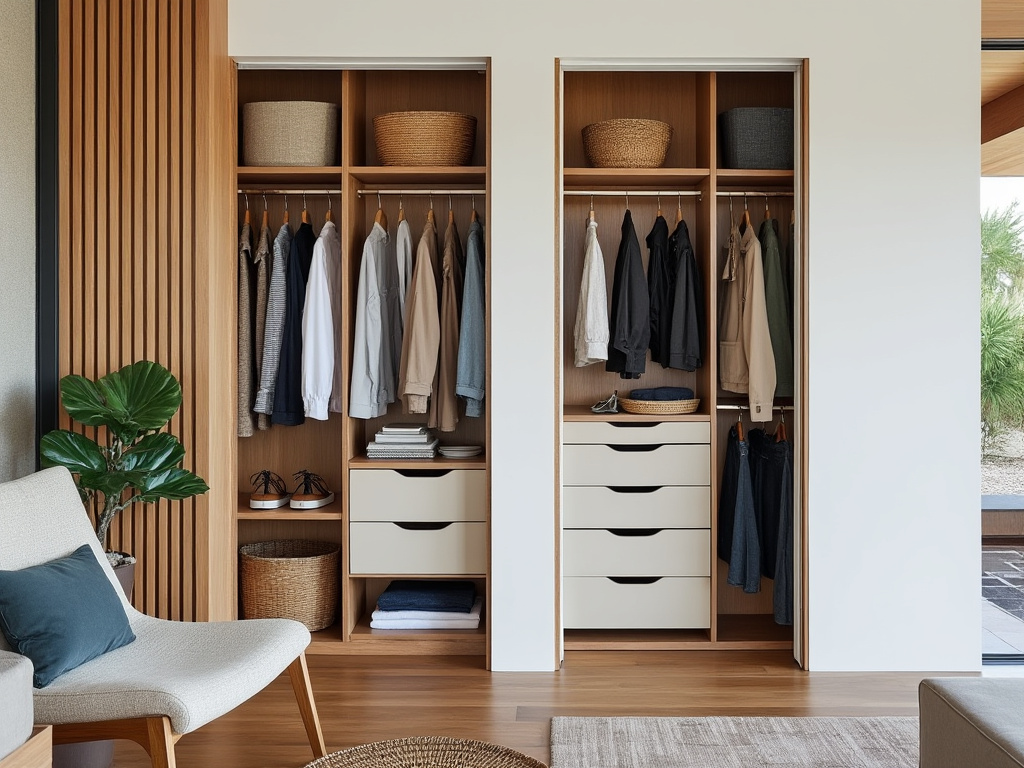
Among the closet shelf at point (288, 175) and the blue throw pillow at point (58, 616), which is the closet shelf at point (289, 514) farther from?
the closet shelf at point (288, 175)

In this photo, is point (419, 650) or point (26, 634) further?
point (419, 650)

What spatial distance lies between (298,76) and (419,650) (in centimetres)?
250

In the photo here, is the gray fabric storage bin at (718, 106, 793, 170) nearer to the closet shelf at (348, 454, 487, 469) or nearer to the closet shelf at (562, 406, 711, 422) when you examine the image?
the closet shelf at (562, 406, 711, 422)

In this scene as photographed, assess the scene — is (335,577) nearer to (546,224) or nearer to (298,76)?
(546,224)

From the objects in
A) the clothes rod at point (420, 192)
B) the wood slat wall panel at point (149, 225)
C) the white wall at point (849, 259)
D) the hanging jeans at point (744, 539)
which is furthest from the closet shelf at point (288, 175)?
the hanging jeans at point (744, 539)

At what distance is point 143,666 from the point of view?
2.36 meters

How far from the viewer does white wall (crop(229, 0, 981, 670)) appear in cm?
346

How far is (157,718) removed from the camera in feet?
7.05

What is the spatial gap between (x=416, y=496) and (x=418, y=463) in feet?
0.43

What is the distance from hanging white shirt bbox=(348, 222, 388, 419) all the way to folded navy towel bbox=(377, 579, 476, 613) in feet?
2.45

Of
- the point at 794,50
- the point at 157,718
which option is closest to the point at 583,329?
the point at 794,50

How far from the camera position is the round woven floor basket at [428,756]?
259cm

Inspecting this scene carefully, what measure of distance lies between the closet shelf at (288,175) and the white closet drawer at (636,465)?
4.79 ft

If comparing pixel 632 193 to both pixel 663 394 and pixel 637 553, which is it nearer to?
pixel 663 394
